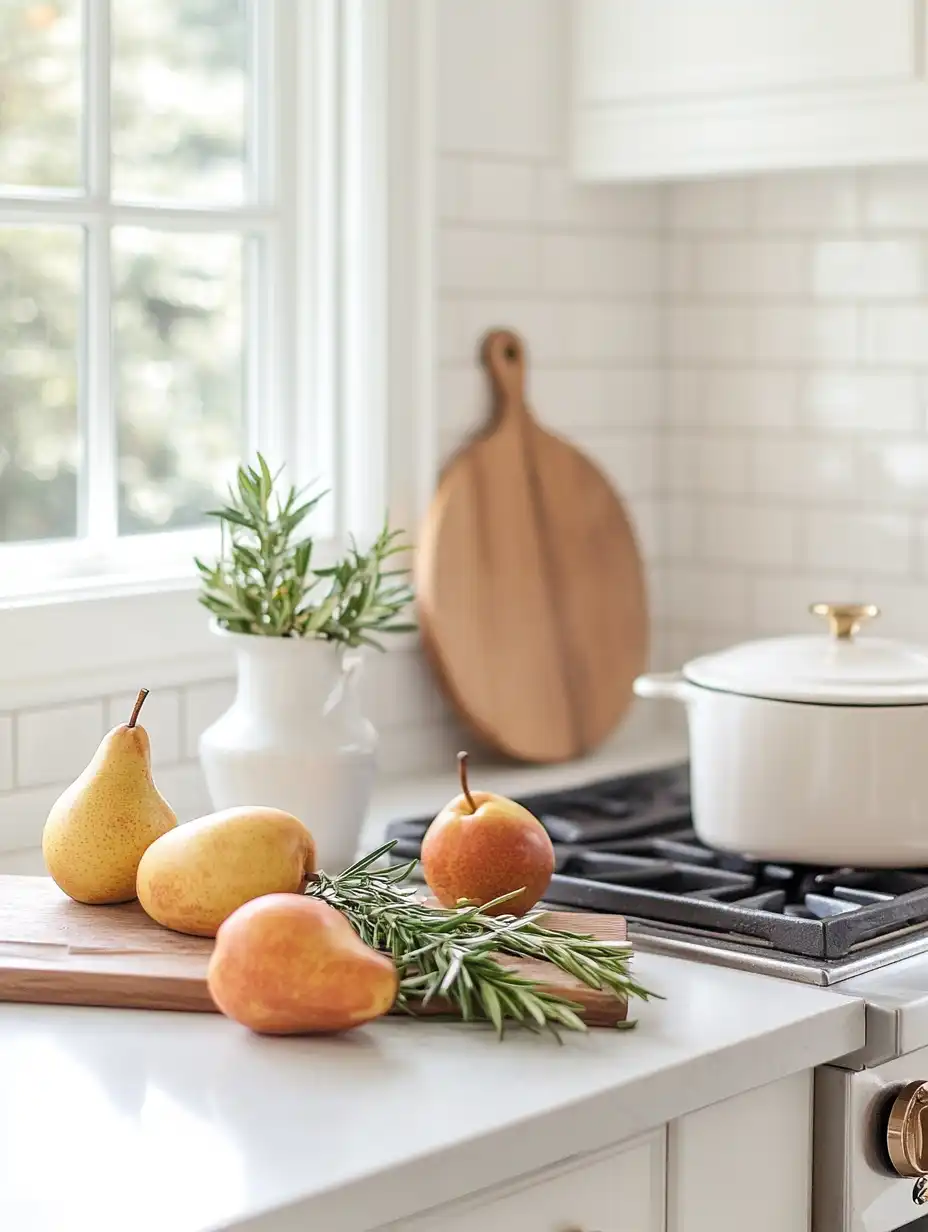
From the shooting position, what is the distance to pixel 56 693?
1854 millimetres

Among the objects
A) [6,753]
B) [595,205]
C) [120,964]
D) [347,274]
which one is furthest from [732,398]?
[120,964]

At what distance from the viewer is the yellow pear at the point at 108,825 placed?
1444mm

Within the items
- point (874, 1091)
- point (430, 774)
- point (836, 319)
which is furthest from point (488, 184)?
point (874, 1091)

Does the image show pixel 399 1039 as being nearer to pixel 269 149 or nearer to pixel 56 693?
pixel 56 693

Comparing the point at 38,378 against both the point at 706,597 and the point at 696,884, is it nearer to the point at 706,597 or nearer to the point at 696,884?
the point at 696,884

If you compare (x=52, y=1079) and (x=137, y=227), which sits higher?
(x=137, y=227)

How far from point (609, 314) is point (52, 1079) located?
149 centimetres

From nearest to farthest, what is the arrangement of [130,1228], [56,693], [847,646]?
1. [130,1228]
2. [847,646]
3. [56,693]

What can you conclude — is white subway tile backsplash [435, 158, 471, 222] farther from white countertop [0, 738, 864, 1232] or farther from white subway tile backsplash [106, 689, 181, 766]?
white countertop [0, 738, 864, 1232]

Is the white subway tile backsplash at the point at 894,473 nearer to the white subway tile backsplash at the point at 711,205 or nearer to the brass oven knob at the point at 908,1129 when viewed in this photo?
the white subway tile backsplash at the point at 711,205

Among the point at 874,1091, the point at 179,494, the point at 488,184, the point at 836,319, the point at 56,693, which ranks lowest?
the point at 874,1091

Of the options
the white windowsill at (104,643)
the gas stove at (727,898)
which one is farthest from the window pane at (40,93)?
the gas stove at (727,898)

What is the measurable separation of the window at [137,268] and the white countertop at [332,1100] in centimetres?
79

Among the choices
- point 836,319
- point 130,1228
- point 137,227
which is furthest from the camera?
point 836,319
